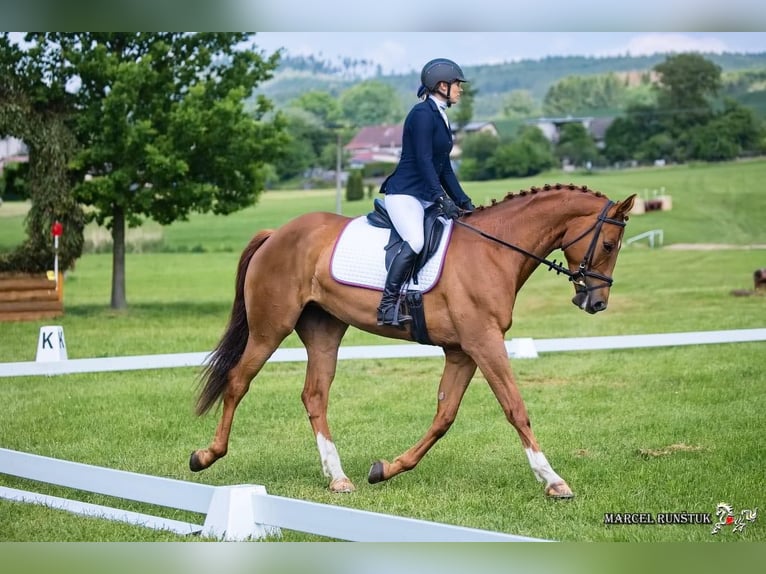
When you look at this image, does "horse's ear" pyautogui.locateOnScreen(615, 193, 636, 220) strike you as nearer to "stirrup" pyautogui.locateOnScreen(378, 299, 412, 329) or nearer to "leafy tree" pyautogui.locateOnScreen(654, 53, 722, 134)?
"stirrup" pyautogui.locateOnScreen(378, 299, 412, 329)

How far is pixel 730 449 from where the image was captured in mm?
6348

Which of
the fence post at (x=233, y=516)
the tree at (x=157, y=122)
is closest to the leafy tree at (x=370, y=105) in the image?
the tree at (x=157, y=122)

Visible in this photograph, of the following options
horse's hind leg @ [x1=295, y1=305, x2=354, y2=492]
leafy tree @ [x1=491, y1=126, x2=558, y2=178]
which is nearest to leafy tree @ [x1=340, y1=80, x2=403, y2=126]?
leafy tree @ [x1=491, y1=126, x2=558, y2=178]

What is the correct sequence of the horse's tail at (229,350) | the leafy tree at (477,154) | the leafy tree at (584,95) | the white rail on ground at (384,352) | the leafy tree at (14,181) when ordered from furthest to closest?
1. the leafy tree at (584,95)
2. the leafy tree at (477,154)
3. the leafy tree at (14,181)
4. the white rail on ground at (384,352)
5. the horse's tail at (229,350)

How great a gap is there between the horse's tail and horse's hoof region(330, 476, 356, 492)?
2.61 ft

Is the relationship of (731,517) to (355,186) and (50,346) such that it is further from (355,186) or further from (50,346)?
(355,186)

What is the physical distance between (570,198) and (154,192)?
9.20 m

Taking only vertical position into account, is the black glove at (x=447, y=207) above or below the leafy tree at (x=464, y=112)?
below

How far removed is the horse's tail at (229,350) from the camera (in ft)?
19.5

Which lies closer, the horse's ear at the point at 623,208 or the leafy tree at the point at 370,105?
the horse's ear at the point at 623,208

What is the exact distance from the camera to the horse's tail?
5.96 meters

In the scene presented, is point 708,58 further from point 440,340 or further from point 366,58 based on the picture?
point 440,340

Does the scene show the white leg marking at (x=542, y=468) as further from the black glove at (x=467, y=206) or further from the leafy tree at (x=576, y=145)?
the leafy tree at (x=576, y=145)

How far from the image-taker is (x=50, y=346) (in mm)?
9344
